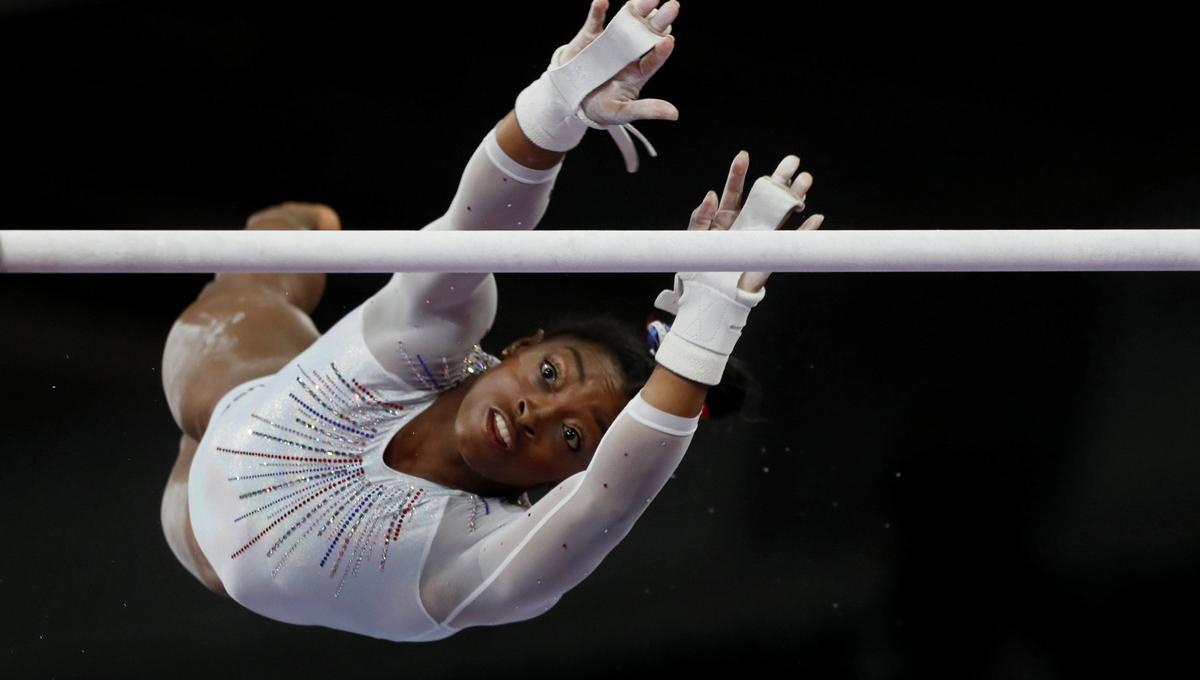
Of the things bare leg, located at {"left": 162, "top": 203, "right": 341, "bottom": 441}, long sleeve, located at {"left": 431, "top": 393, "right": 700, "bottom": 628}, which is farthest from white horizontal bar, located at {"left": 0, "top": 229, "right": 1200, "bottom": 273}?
bare leg, located at {"left": 162, "top": 203, "right": 341, "bottom": 441}

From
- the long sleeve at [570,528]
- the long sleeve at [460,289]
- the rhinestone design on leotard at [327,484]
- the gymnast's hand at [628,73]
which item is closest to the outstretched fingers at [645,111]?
the gymnast's hand at [628,73]

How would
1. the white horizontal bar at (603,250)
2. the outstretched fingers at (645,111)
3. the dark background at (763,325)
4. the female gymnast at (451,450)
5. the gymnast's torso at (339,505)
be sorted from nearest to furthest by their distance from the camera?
the white horizontal bar at (603,250) → the outstretched fingers at (645,111) → the female gymnast at (451,450) → the gymnast's torso at (339,505) → the dark background at (763,325)

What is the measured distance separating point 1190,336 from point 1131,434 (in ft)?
0.53

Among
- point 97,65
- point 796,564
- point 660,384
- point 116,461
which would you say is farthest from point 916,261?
point 97,65

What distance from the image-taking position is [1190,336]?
1678 mm

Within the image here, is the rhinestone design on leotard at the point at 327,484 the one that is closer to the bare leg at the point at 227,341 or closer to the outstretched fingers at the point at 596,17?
the bare leg at the point at 227,341

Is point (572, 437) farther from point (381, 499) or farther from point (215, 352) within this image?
point (215, 352)

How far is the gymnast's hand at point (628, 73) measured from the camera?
1.02m

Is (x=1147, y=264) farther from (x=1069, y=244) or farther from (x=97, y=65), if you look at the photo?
(x=97, y=65)

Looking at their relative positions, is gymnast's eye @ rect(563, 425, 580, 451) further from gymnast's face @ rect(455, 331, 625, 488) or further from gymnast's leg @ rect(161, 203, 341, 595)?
gymnast's leg @ rect(161, 203, 341, 595)

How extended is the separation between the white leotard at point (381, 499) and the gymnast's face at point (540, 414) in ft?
0.17

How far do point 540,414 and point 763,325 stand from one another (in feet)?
2.06

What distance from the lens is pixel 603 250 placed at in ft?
2.85

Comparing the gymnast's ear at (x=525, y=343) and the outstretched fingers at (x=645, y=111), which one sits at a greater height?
the outstretched fingers at (x=645, y=111)
